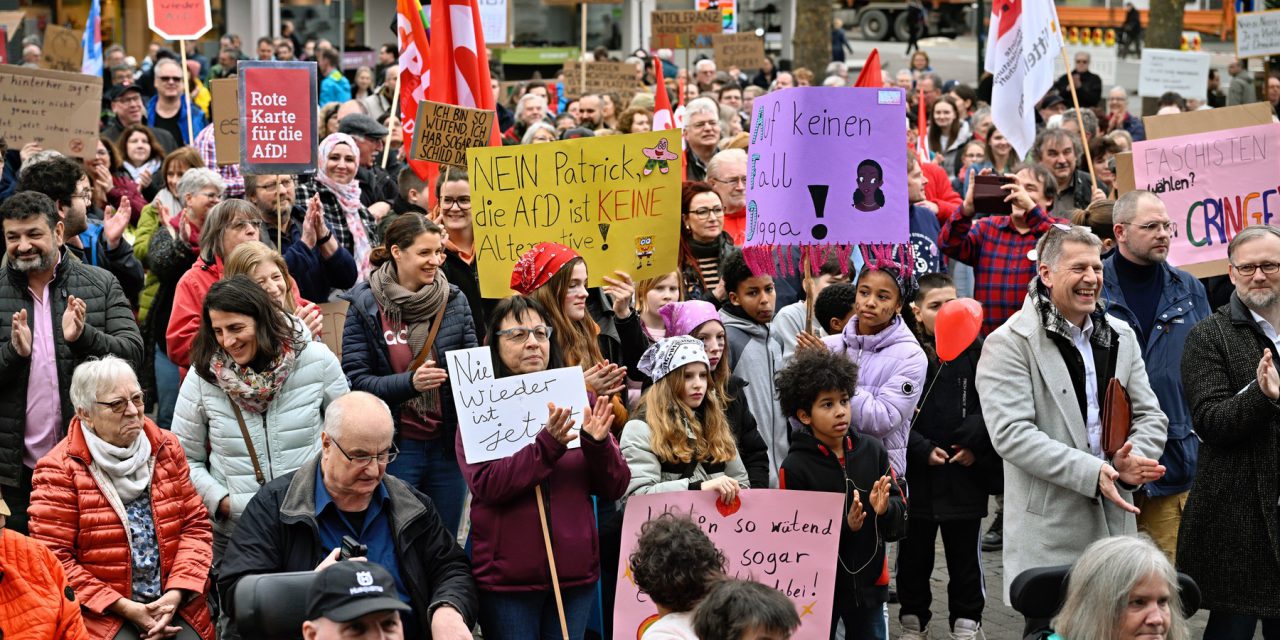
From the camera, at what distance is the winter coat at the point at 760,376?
6.29 meters

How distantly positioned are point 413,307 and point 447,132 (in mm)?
2121

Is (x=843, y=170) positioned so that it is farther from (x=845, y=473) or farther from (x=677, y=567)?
(x=677, y=567)

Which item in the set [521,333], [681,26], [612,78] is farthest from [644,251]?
[681,26]

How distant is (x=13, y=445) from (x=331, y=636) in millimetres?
3132

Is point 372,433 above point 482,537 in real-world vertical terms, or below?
above

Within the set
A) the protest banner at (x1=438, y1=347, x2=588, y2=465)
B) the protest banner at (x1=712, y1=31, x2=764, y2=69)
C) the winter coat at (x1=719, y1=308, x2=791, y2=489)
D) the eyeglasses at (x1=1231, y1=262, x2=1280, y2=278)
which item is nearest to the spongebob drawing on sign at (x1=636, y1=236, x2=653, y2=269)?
the winter coat at (x1=719, y1=308, x2=791, y2=489)

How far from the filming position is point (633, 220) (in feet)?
21.7

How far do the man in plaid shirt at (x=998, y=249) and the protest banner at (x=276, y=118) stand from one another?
134 inches

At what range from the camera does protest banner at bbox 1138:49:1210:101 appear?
17.1 m

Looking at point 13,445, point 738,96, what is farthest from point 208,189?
point 738,96

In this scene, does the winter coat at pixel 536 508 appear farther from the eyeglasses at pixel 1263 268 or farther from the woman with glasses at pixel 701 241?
the eyeglasses at pixel 1263 268

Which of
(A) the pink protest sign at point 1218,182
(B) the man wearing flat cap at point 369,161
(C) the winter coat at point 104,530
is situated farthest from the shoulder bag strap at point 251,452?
(A) the pink protest sign at point 1218,182

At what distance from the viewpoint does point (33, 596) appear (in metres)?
4.62

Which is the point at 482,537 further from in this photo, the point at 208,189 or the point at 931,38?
A: the point at 931,38
